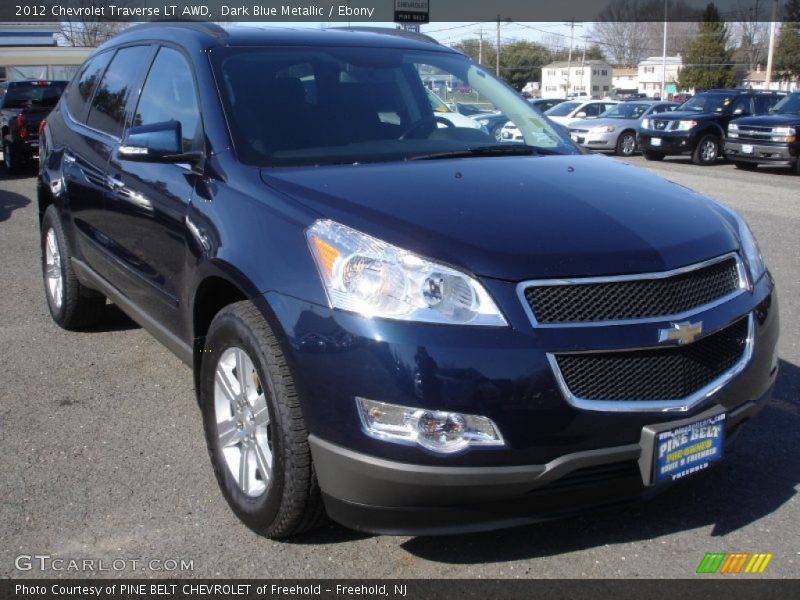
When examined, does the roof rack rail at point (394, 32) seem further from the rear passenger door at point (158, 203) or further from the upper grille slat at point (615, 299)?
the upper grille slat at point (615, 299)

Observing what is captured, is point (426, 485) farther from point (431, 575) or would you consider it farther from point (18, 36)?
point (18, 36)

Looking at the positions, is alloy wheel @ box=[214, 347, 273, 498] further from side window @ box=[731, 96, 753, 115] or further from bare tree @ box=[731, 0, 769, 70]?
bare tree @ box=[731, 0, 769, 70]

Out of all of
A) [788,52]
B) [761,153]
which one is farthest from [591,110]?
[788,52]

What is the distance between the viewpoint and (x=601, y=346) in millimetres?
2664

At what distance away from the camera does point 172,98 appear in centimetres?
412

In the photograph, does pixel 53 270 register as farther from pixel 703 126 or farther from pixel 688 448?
pixel 703 126

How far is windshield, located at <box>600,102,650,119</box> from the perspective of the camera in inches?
942

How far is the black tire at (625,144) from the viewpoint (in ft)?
77.5

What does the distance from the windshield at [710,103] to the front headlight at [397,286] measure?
20551 millimetres

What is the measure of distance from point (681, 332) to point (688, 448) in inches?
15.4

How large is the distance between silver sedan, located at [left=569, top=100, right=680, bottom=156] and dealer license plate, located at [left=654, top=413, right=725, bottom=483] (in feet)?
68.1

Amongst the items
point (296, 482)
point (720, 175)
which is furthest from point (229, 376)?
point (720, 175)

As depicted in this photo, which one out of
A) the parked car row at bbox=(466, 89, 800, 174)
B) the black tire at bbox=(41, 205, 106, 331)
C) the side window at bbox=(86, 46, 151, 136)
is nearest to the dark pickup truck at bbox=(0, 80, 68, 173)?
the parked car row at bbox=(466, 89, 800, 174)

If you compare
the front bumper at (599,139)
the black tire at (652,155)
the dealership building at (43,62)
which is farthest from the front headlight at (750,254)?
the dealership building at (43,62)
